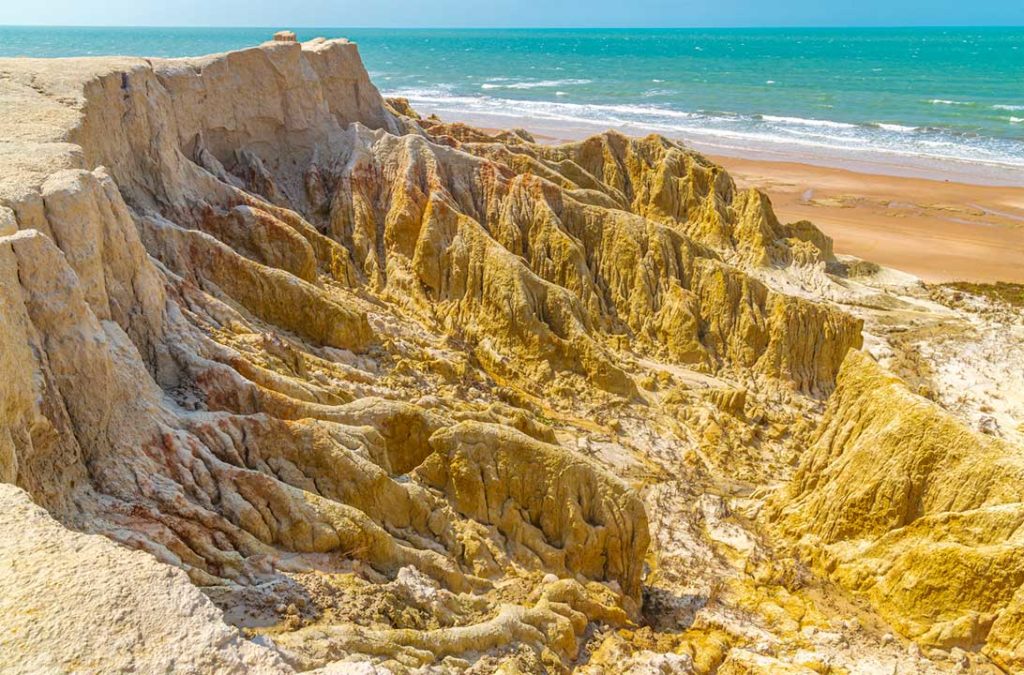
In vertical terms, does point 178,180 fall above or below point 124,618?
above

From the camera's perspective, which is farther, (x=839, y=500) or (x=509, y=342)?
(x=509, y=342)

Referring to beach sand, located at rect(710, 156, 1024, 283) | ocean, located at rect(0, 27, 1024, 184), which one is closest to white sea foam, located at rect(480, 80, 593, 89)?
ocean, located at rect(0, 27, 1024, 184)

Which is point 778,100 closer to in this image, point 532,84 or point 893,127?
point 893,127

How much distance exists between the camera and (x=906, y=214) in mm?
39219

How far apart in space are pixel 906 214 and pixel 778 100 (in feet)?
141

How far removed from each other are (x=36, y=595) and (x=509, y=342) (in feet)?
39.4

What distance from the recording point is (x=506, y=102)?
269 feet

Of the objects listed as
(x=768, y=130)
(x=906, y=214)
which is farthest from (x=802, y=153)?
(x=906, y=214)

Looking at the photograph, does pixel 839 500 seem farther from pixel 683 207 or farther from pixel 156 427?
pixel 683 207

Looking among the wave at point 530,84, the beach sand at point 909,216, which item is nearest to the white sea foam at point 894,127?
the beach sand at point 909,216

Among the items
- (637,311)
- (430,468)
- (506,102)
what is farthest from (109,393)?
(506,102)

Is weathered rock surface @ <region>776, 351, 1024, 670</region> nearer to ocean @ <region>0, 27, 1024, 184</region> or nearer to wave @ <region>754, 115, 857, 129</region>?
ocean @ <region>0, 27, 1024, 184</region>

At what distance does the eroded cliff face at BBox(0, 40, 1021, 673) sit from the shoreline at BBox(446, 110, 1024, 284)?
1706 cm

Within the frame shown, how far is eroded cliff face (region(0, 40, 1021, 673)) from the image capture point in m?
6.65
